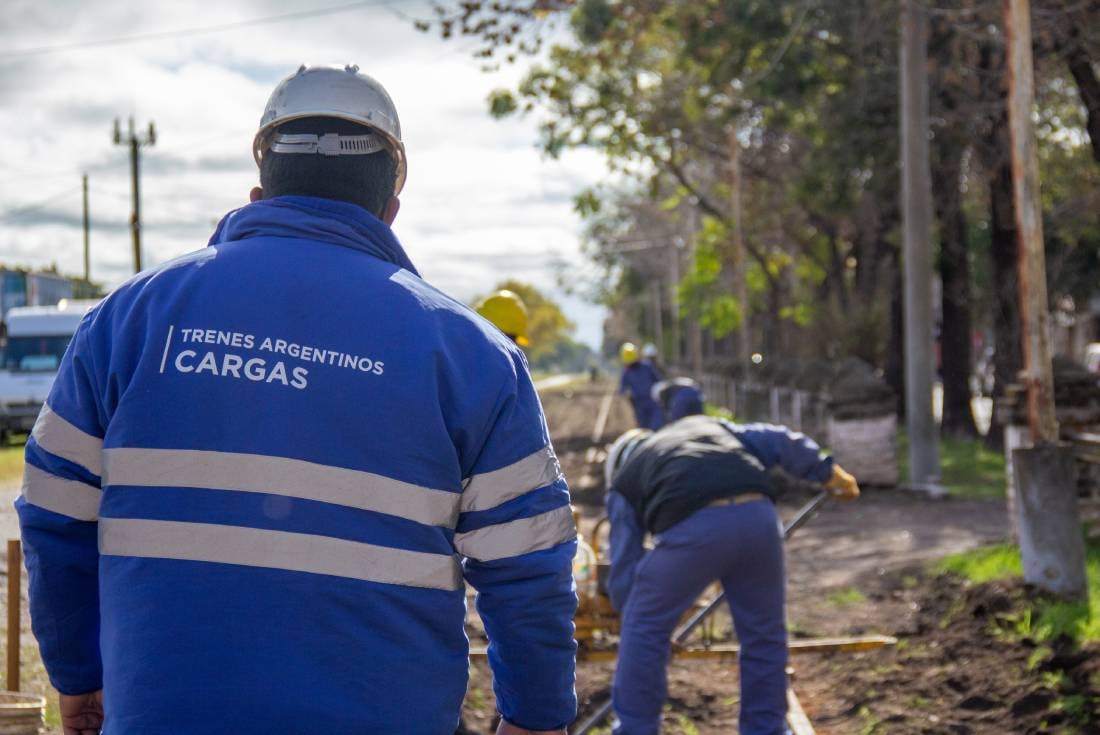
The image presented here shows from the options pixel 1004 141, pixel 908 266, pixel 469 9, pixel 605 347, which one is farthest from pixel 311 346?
pixel 605 347

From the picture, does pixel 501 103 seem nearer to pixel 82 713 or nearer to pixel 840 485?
pixel 840 485

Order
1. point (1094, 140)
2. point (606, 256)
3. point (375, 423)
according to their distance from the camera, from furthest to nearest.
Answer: point (606, 256)
point (1094, 140)
point (375, 423)

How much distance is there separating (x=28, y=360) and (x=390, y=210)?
2878 centimetres

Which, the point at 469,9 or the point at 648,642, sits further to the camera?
the point at 469,9

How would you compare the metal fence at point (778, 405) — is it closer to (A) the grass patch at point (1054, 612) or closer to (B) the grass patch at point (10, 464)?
(A) the grass patch at point (1054, 612)

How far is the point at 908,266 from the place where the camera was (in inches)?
691

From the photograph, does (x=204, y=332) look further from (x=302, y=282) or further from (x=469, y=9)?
(x=469, y=9)

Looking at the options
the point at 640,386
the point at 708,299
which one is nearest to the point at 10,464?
the point at 640,386

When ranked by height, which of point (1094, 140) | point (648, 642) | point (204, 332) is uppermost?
point (1094, 140)

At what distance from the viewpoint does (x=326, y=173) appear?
272cm

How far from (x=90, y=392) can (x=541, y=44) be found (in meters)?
15.1

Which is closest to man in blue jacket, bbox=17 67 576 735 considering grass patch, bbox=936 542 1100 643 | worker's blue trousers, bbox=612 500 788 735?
worker's blue trousers, bbox=612 500 788 735

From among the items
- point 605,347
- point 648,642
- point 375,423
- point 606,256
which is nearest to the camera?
point 375,423

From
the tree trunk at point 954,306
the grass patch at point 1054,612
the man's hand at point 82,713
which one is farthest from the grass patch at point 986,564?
the tree trunk at point 954,306
